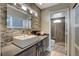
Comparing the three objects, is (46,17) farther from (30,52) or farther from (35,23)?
(30,52)

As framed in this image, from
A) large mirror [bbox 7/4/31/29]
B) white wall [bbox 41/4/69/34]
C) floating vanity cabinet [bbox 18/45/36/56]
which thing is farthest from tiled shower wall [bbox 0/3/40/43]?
white wall [bbox 41/4/69/34]

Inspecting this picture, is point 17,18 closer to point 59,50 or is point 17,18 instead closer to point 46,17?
point 46,17

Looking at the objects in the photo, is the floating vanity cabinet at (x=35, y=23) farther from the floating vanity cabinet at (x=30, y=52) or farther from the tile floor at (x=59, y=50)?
the tile floor at (x=59, y=50)

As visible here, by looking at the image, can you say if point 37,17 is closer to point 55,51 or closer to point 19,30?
point 19,30

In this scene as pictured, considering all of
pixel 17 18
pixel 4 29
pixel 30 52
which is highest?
pixel 17 18

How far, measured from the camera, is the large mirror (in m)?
1.15

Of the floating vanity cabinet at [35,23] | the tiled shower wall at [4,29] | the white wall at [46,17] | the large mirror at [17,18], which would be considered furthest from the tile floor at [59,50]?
the tiled shower wall at [4,29]

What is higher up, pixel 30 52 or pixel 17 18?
pixel 17 18

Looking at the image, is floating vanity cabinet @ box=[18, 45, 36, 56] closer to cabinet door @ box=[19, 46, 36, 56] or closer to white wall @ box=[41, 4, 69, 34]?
cabinet door @ box=[19, 46, 36, 56]

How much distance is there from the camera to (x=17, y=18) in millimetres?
1215

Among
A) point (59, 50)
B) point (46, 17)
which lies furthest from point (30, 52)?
point (46, 17)

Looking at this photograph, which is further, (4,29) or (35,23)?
(35,23)

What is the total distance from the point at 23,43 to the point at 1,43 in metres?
0.30

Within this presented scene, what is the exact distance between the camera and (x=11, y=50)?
114 centimetres
